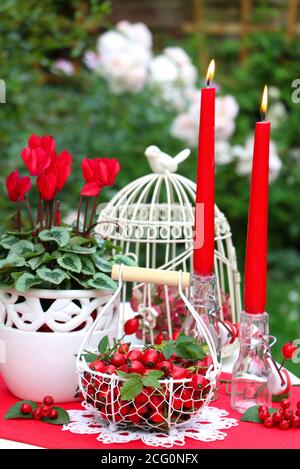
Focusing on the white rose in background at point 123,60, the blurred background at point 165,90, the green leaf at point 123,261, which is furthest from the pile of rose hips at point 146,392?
the white rose in background at point 123,60

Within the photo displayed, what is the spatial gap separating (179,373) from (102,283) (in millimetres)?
209

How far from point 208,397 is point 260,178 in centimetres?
31

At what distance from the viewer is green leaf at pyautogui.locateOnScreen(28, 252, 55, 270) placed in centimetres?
114

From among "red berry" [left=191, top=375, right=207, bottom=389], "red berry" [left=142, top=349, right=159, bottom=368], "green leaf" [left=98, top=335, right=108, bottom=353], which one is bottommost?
"red berry" [left=191, top=375, right=207, bottom=389]

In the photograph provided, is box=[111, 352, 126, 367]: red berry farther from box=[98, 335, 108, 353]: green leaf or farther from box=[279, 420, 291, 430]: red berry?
box=[279, 420, 291, 430]: red berry

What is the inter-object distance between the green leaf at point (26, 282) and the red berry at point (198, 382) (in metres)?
0.27

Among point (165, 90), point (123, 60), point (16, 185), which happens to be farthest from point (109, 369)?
point (165, 90)

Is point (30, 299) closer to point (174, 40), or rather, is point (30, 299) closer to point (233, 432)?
point (233, 432)

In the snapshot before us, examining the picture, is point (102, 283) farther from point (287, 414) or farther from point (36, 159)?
point (287, 414)

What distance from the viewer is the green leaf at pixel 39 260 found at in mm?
1138

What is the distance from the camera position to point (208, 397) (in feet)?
3.36

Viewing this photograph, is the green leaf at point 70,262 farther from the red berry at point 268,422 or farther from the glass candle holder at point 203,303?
the red berry at point 268,422

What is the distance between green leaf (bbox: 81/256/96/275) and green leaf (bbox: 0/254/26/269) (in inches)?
3.5

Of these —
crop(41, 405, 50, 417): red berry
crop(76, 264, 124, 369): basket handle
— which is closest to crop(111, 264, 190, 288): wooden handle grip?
crop(76, 264, 124, 369): basket handle
